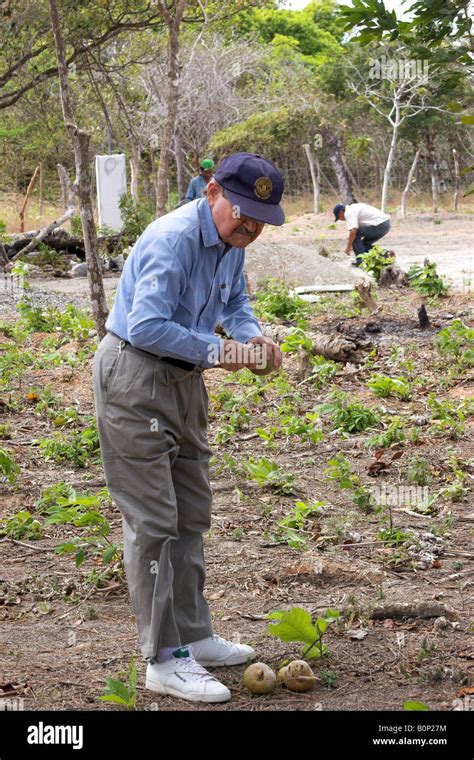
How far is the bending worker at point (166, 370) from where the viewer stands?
3.15 meters

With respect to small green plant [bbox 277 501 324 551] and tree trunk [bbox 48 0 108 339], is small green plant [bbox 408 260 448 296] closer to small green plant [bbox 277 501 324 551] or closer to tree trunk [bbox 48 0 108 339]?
tree trunk [bbox 48 0 108 339]

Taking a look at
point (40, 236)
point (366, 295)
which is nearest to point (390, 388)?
point (366, 295)

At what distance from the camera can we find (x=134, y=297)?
313 cm

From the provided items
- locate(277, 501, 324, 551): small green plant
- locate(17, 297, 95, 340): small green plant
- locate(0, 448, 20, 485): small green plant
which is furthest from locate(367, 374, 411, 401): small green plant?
locate(17, 297, 95, 340): small green plant

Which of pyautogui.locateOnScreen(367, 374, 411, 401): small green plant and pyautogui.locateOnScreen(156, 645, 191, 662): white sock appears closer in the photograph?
pyautogui.locateOnScreen(156, 645, 191, 662): white sock

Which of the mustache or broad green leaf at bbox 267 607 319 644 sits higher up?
the mustache

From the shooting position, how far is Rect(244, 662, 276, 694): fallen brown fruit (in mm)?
3303

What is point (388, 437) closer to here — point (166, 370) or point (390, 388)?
point (390, 388)

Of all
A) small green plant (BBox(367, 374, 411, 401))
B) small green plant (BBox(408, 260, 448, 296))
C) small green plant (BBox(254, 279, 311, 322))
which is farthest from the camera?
small green plant (BBox(408, 260, 448, 296))

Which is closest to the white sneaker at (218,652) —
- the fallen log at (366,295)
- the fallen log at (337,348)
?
the fallen log at (337,348)

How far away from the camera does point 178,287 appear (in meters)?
3.16

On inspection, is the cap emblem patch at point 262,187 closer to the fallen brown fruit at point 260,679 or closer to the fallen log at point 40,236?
the fallen brown fruit at point 260,679

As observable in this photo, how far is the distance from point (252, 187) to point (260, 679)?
152 centimetres
